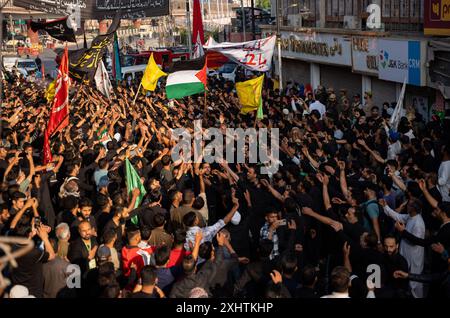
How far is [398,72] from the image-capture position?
19.2m

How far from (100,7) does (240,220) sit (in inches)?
1303

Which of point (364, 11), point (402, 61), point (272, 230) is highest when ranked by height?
point (364, 11)

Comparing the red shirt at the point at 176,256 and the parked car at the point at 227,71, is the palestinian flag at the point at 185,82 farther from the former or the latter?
the parked car at the point at 227,71

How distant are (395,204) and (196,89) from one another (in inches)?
361

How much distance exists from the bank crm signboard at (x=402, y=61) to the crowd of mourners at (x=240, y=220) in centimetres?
391

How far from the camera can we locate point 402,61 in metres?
18.9

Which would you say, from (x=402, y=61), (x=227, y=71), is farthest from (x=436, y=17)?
(x=227, y=71)

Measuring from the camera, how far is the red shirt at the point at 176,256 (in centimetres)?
727

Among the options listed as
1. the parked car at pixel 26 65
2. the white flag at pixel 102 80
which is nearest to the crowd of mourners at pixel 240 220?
the white flag at pixel 102 80

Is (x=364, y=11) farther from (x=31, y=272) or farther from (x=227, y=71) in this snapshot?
(x=31, y=272)

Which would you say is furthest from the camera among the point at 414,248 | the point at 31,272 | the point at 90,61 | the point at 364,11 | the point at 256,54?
the point at 364,11
